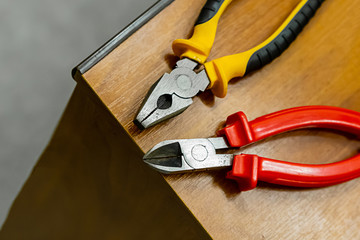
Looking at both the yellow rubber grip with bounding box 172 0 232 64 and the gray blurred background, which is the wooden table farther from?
the gray blurred background

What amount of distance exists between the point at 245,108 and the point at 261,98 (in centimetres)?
3

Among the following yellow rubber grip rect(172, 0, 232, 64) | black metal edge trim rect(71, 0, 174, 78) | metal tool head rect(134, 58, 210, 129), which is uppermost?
black metal edge trim rect(71, 0, 174, 78)

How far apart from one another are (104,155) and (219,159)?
291 millimetres

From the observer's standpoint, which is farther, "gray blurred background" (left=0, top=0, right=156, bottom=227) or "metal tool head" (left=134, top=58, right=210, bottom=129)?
"gray blurred background" (left=0, top=0, right=156, bottom=227)

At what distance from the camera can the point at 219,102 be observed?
63 cm

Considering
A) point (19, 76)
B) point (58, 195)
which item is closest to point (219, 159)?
point (58, 195)

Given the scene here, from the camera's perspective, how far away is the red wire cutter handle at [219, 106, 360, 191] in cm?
57

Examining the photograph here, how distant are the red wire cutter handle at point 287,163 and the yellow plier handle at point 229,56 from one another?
65 millimetres

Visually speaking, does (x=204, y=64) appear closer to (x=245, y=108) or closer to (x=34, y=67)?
(x=245, y=108)

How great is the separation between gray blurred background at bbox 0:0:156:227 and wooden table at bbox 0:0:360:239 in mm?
525

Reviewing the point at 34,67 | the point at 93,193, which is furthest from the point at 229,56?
the point at 34,67

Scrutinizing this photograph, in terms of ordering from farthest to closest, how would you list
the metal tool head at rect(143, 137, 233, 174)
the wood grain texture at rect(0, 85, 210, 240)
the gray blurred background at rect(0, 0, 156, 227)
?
the gray blurred background at rect(0, 0, 156, 227), the wood grain texture at rect(0, 85, 210, 240), the metal tool head at rect(143, 137, 233, 174)

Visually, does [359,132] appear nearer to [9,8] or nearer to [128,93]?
[128,93]

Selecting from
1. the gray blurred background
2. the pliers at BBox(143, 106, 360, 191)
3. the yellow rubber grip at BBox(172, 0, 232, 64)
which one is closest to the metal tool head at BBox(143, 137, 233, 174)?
the pliers at BBox(143, 106, 360, 191)
